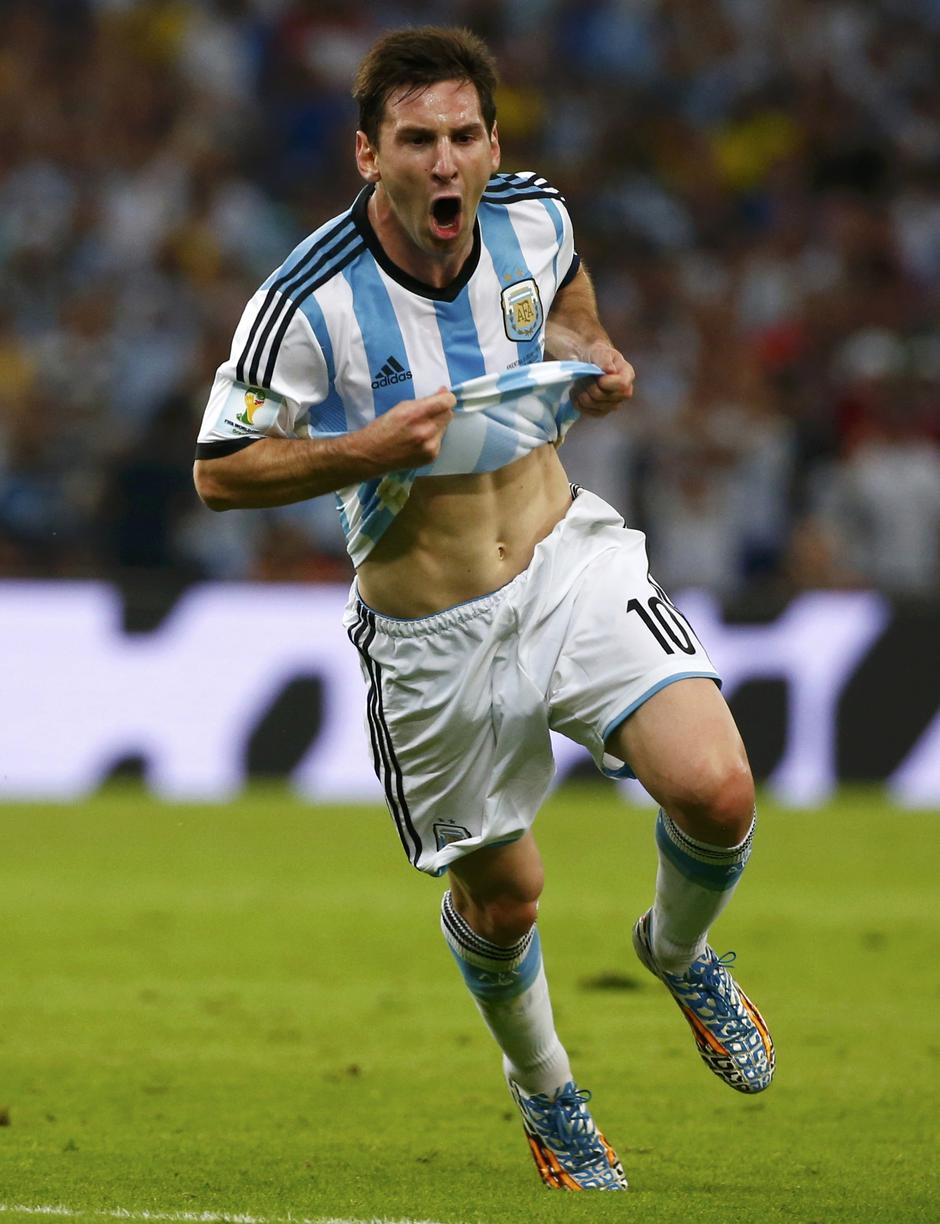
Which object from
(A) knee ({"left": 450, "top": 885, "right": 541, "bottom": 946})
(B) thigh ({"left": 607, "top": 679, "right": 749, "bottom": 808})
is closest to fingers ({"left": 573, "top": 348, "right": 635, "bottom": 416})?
(B) thigh ({"left": 607, "top": 679, "right": 749, "bottom": 808})

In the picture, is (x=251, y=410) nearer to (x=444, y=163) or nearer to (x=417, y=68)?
(x=444, y=163)

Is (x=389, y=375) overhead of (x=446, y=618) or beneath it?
overhead

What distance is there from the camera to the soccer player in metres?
4.40

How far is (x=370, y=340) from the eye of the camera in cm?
450

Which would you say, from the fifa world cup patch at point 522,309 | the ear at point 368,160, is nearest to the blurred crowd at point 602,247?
the fifa world cup patch at point 522,309

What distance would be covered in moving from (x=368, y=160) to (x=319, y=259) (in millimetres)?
247

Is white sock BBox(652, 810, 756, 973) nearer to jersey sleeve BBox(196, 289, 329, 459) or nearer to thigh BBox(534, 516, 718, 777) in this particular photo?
thigh BBox(534, 516, 718, 777)

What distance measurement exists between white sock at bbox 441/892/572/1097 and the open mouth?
5.20 feet

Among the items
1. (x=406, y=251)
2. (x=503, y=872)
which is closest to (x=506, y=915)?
(x=503, y=872)

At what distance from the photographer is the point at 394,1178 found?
452cm

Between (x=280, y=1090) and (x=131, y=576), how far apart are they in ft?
20.3

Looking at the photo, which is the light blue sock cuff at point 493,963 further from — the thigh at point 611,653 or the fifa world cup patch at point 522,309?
the fifa world cup patch at point 522,309

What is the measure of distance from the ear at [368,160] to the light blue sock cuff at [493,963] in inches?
67.3

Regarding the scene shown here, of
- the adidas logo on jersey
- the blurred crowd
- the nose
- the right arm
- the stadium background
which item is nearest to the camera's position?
the right arm
